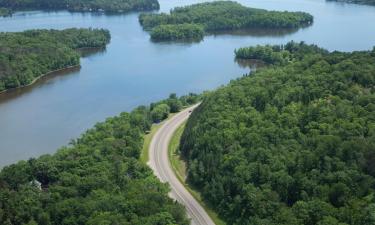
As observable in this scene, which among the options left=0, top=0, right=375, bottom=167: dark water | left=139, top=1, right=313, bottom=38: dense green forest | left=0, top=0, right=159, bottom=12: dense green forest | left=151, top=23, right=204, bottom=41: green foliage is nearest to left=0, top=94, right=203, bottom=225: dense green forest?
left=0, top=0, right=375, bottom=167: dark water

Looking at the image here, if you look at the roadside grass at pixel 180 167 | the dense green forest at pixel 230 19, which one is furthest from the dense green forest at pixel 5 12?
the roadside grass at pixel 180 167

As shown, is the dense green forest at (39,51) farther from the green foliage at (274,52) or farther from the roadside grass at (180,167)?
the roadside grass at (180,167)

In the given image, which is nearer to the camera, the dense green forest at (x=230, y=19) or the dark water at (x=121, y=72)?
the dark water at (x=121, y=72)

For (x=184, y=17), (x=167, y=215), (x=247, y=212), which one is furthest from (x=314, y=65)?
(x=184, y=17)

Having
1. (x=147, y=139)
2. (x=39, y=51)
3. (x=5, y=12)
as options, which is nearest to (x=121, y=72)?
(x=39, y=51)

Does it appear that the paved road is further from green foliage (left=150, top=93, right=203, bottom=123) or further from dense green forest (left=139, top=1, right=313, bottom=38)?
dense green forest (left=139, top=1, right=313, bottom=38)

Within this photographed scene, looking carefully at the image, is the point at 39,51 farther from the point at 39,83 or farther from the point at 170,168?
the point at 170,168

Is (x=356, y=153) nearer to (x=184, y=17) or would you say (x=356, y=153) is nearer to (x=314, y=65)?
(x=314, y=65)
